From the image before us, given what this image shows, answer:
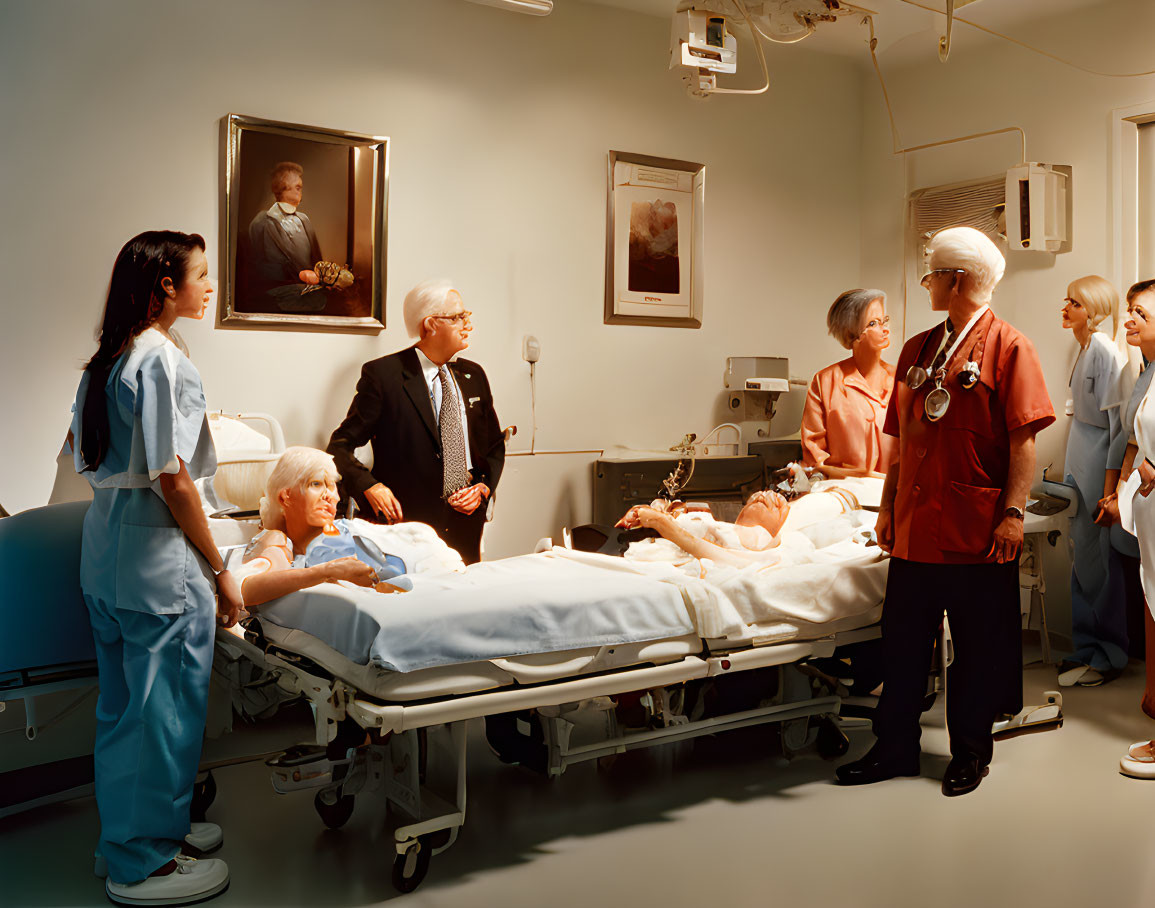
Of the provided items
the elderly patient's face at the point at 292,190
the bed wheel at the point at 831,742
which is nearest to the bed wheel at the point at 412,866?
the bed wheel at the point at 831,742

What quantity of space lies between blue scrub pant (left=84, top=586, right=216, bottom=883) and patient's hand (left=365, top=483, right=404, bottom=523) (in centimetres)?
121

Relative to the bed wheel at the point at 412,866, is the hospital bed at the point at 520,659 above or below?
above

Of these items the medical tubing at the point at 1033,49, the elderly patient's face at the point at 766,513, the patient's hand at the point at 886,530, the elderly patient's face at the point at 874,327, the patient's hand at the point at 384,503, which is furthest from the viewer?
the medical tubing at the point at 1033,49

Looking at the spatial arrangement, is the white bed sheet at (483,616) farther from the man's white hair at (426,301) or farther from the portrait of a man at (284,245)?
the portrait of a man at (284,245)

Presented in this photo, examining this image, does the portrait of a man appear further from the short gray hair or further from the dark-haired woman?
the short gray hair

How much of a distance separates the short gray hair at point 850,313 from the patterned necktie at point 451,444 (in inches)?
68.1

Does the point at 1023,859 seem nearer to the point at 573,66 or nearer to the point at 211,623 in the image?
the point at 211,623

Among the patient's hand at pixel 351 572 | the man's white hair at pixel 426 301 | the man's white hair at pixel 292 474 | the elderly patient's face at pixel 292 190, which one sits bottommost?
the patient's hand at pixel 351 572

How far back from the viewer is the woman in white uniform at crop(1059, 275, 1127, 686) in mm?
4531

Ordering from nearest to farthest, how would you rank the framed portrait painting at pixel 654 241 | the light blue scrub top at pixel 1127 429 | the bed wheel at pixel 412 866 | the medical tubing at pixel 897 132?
the bed wheel at pixel 412 866, the light blue scrub top at pixel 1127 429, the medical tubing at pixel 897 132, the framed portrait painting at pixel 654 241

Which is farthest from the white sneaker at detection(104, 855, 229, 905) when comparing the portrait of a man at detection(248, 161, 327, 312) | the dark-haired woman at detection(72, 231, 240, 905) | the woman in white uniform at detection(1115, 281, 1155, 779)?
the woman in white uniform at detection(1115, 281, 1155, 779)

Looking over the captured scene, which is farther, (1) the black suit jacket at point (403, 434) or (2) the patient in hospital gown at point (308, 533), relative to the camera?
(1) the black suit jacket at point (403, 434)

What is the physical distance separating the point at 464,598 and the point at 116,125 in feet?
9.52

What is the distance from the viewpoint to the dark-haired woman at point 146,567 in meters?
2.43
